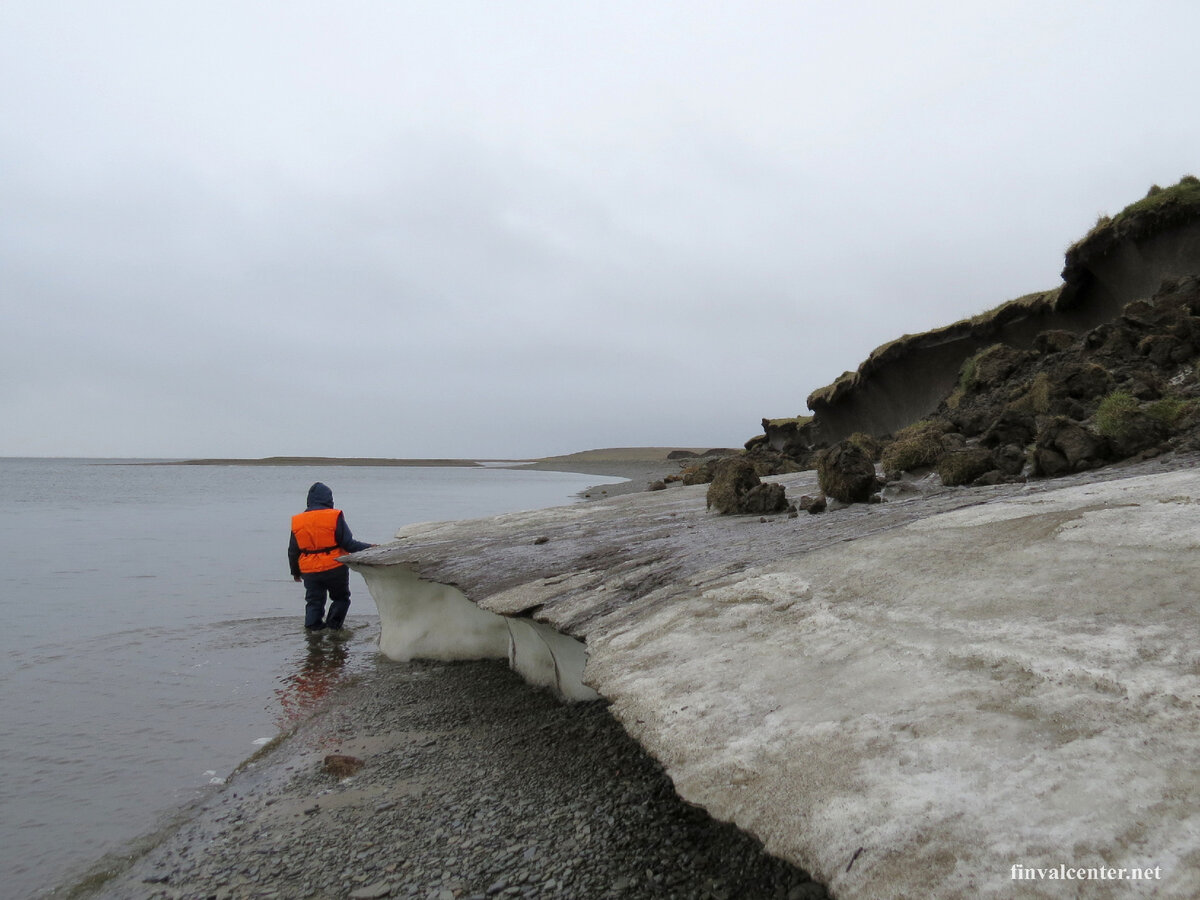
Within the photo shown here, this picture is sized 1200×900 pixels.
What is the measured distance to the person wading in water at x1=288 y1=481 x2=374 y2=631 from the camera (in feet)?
34.3

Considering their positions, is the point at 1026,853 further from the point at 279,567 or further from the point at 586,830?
the point at 279,567

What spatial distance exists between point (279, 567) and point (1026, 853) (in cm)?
1772

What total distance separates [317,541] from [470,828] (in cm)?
719

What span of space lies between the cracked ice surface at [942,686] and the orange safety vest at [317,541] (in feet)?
18.5

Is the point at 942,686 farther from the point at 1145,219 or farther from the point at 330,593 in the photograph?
the point at 1145,219

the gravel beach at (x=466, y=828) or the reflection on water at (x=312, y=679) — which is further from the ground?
the gravel beach at (x=466, y=828)

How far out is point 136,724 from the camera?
6863 mm

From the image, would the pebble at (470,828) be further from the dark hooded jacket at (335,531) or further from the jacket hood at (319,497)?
the jacket hood at (319,497)

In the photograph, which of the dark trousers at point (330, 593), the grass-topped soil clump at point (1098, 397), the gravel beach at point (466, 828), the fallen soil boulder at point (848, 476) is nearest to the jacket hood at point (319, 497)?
the dark trousers at point (330, 593)

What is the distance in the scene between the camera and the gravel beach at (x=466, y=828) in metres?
3.44

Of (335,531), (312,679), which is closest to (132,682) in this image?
(312,679)

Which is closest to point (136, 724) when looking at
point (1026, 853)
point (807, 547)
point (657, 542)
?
point (657, 542)

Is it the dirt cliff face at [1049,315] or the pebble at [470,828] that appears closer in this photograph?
the pebble at [470,828]

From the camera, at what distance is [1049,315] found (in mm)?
20000
